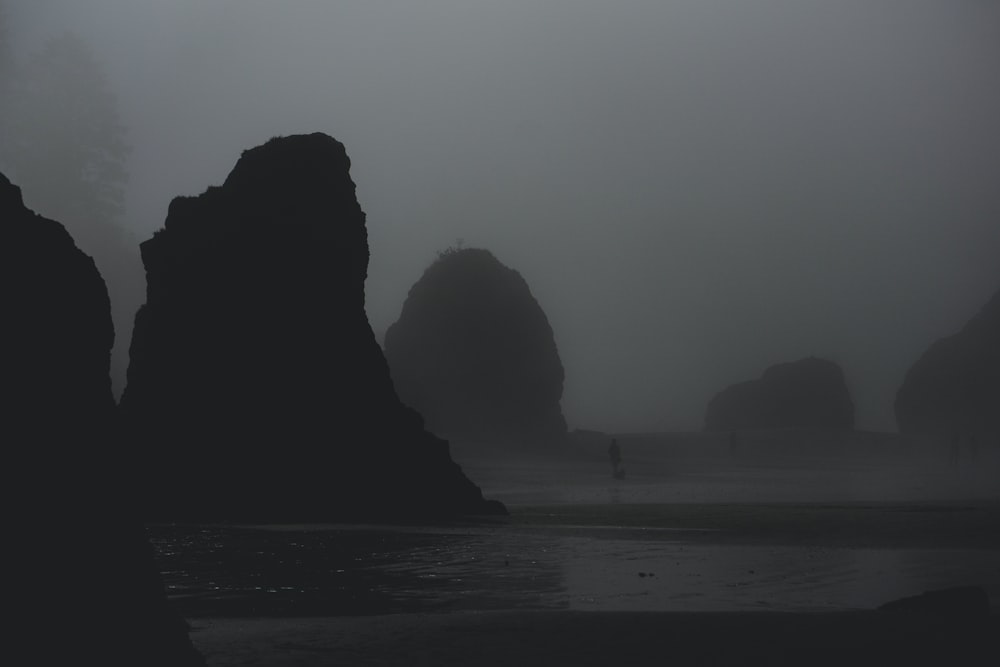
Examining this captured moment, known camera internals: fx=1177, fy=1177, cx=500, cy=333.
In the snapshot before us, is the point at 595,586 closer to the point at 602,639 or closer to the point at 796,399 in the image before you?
the point at 602,639

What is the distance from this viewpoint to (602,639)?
11562 millimetres

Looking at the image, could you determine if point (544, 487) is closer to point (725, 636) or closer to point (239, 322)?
point (239, 322)

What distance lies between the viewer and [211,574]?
17.7 metres

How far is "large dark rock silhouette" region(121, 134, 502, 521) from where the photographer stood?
3316cm

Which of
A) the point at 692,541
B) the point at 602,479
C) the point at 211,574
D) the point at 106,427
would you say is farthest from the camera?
the point at 602,479

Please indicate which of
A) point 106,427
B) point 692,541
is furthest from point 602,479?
point 106,427

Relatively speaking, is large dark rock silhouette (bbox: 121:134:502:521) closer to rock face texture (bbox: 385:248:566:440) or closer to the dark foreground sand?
the dark foreground sand

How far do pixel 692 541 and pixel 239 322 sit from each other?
1695 cm

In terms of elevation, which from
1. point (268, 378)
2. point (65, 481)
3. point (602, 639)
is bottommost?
point (602, 639)

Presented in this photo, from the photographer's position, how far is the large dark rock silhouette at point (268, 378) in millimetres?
33156

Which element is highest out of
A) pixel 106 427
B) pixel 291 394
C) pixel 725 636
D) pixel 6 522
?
pixel 291 394

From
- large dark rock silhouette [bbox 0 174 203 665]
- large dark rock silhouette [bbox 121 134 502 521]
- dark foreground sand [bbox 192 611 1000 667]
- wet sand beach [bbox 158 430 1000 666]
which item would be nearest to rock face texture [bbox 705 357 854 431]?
large dark rock silhouette [bbox 121 134 502 521]

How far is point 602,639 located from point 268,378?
23.8 m

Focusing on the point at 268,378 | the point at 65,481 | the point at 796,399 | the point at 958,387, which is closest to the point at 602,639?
the point at 65,481
